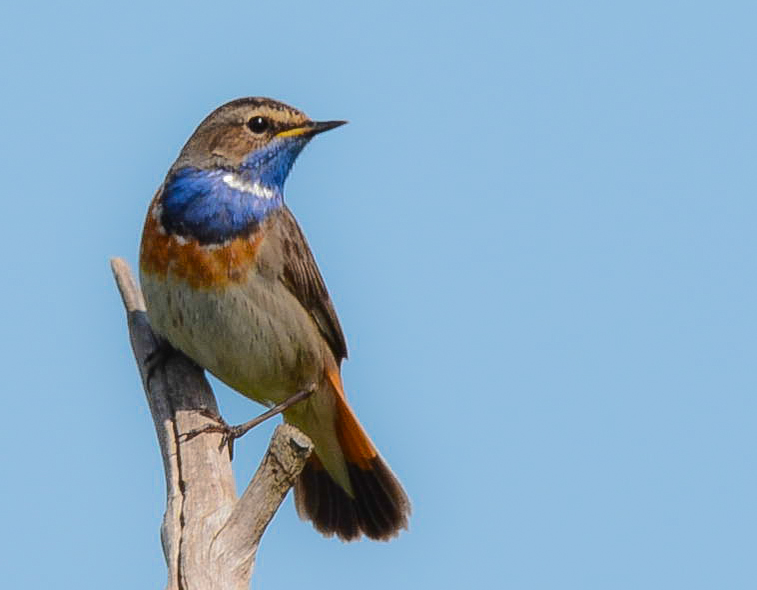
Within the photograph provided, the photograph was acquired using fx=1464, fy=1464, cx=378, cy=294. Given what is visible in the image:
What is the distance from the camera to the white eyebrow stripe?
9.96 meters

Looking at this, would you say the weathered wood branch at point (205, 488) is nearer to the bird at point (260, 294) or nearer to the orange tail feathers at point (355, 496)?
the bird at point (260, 294)

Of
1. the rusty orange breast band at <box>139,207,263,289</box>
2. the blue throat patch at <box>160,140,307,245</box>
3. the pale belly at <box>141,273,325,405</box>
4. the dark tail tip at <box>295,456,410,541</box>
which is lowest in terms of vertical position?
the dark tail tip at <box>295,456,410,541</box>

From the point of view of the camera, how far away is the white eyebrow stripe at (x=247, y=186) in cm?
996

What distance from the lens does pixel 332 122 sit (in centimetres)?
1006

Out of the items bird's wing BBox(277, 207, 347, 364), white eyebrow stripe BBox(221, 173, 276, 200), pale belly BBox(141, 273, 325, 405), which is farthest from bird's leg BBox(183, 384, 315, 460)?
white eyebrow stripe BBox(221, 173, 276, 200)

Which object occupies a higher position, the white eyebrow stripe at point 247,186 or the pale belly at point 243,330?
the white eyebrow stripe at point 247,186

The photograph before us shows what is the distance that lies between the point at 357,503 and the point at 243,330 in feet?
5.97

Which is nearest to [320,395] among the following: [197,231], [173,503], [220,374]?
[220,374]

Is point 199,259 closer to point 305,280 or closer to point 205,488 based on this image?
point 305,280

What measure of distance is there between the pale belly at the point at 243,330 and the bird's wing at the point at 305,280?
73 millimetres

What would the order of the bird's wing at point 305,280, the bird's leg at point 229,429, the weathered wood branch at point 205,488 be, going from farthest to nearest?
1. the bird's wing at point 305,280
2. the bird's leg at point 229,429
3. the weathered wood branch at point 205,488

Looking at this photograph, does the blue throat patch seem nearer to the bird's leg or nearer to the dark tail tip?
the bird's leg

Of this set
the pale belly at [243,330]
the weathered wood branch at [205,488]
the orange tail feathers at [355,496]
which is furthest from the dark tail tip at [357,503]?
the weathered wood branch at [205,488]

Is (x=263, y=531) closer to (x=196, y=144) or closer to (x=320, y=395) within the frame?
(x=320, y=395)
